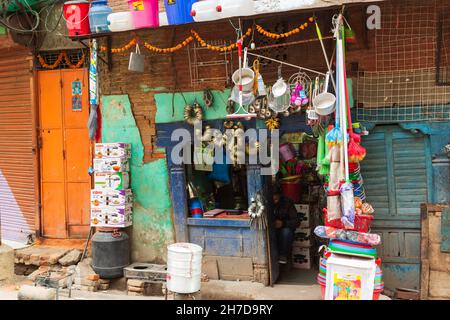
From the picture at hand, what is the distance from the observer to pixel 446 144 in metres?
6.70

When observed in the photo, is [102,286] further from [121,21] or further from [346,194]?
[346,194]

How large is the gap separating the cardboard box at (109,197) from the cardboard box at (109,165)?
347 millimetres

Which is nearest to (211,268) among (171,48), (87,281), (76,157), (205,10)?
(87,281)

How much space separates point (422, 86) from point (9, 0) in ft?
22.7

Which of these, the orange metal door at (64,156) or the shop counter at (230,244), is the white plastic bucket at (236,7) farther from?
the orange metal door at (64,156)

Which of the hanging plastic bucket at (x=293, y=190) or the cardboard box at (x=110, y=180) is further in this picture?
the hanging plastic bucket at (x=293, y=190)

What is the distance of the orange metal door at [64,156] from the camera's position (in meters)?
8.98

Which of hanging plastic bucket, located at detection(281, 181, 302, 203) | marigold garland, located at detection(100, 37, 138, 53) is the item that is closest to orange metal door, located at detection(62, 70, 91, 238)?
marigold garland, located at detection(100, 37, 138, 53)

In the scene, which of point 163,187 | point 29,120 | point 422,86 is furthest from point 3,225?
point 422,86

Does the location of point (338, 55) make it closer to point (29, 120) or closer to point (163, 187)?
point (163, 187)

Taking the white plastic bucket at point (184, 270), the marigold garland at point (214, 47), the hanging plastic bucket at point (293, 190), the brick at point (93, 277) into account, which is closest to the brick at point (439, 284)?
the hanging plastic bucket at point (293, 190)

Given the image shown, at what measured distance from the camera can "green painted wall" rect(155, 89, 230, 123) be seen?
7.63 m

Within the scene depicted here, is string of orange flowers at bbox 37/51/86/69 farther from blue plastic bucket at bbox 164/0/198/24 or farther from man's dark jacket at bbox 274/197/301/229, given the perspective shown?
man's dark jacket at bbox 274/197/301/229

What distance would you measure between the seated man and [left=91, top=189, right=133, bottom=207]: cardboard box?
2.48 meters
